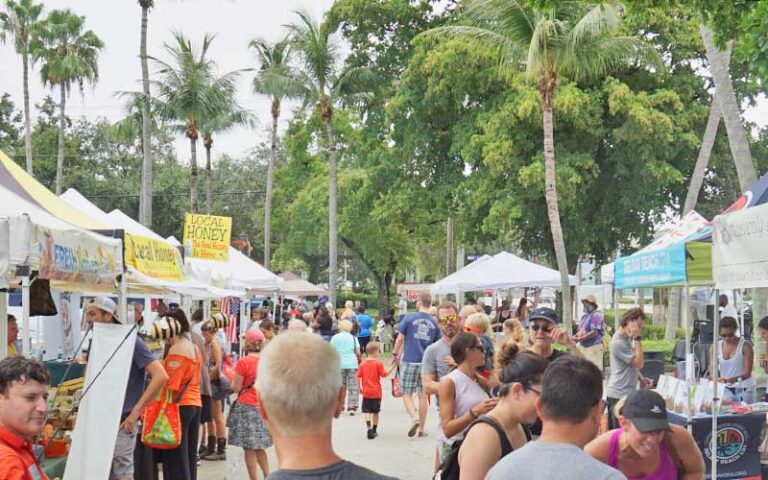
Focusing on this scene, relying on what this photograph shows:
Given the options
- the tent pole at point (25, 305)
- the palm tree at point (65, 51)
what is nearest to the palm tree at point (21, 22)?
the palm tree at point (65, 51)

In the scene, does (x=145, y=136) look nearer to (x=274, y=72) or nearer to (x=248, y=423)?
(x=274, y=72)

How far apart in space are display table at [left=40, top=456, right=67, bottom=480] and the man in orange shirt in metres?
2.74

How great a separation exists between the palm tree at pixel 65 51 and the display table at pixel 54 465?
3390 cm

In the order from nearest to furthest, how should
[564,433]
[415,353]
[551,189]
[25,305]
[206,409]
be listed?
[564,433], [25,305], [206,409], [415,353], [551,189]

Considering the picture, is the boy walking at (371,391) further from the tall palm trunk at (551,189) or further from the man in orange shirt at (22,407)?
the man in orange shirt at (22,407)

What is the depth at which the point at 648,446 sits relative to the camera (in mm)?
4145

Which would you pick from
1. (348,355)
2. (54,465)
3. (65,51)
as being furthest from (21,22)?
(54,465)

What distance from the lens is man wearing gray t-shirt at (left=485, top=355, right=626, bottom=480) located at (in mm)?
3086

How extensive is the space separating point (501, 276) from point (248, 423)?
15249 mm

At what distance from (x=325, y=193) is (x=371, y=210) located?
11.2 metres

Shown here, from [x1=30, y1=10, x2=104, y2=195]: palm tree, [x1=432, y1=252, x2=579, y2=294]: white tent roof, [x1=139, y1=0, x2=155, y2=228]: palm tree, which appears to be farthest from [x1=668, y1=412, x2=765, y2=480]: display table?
[x1=30, y1=10, x2=104, y2=195]: palm tree

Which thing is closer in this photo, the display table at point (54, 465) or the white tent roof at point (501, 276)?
the display table at point (54, 465)

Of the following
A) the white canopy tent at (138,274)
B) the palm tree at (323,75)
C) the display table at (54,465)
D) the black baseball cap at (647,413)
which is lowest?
the display table at (54,465)

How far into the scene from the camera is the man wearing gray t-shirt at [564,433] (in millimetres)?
3086
